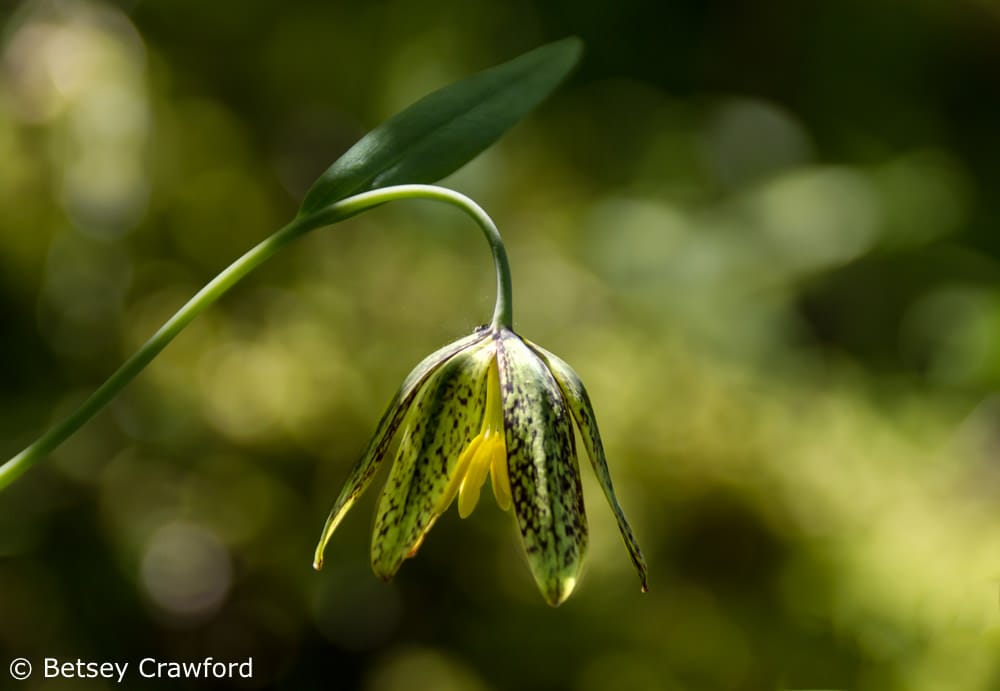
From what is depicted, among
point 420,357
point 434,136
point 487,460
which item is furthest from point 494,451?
point 420,357

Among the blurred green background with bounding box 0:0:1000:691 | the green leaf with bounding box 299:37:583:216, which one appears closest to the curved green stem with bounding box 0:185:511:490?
→ the green leaf with bounding box 299:37:583:216

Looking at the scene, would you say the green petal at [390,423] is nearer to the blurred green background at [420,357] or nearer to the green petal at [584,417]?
the green petal at [584,417]

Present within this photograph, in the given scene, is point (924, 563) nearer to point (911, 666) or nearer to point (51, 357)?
point (911, 666)

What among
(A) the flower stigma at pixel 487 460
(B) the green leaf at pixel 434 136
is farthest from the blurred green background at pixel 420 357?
(B) the green leaf at pixel 434 136

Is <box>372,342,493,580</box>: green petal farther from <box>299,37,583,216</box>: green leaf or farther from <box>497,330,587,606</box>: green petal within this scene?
<box>299,37,583,216</box>: green leaf

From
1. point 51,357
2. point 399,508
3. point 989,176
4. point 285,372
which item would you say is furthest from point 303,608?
point 989,176

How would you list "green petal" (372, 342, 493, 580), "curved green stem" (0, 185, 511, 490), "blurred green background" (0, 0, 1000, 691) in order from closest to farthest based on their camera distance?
"curved green stem" (0, 185, 511, 490)
"green petal" (372, 342, 493, 580)
"blurred green background" (0, 0, 1000, 691)
